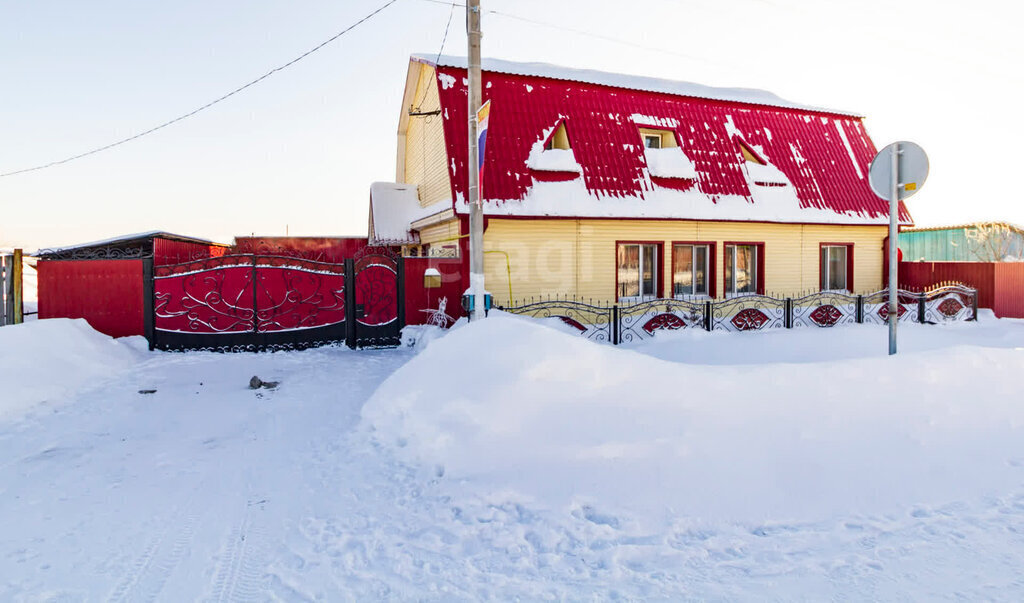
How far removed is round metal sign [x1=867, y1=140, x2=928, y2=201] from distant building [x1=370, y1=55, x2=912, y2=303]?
671 cm

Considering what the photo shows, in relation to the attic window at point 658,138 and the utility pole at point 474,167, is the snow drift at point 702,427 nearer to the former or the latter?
the utility pole at point 474,167

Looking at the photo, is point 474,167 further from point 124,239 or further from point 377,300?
point 124,239

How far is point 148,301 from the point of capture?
442 inches

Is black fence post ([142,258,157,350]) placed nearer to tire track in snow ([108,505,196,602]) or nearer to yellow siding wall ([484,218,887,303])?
yellow siding wall ([484,218,887,303])

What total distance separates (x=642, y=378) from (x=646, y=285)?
9.47 m

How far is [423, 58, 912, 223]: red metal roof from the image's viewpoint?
13.2m

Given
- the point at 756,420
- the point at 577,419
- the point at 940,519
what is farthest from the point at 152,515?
the point at 940,519

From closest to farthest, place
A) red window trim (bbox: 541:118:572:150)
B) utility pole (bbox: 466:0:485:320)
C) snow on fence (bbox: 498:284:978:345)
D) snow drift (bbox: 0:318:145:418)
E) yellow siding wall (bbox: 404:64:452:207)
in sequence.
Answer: snow drift (bbox: 0:318:145:418), utility pole (bbox: 466:0:485:320), snow on fence (bbox: 498:284:978:345), red window trim (bbox: 541:118:572:150), yellow siding wall (bbox: 404:64:452:207)

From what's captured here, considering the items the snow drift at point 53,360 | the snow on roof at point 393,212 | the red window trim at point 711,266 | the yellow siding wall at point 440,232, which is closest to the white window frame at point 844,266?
the red window trim at point 711,266

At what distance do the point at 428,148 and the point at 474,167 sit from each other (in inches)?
287

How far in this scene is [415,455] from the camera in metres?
5.30

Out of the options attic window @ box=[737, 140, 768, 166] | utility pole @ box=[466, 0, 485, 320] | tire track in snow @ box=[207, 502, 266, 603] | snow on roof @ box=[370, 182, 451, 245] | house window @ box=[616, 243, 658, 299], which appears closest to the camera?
tire track in snow @ box=[207, 502, 266, 603]

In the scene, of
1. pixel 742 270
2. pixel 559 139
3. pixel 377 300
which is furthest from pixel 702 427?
pixel 742 270

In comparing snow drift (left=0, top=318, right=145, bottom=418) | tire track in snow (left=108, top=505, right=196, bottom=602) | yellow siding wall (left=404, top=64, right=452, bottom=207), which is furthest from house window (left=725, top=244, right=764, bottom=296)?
tire track in snow (left=108, top=505, right=196, bottom=602)
